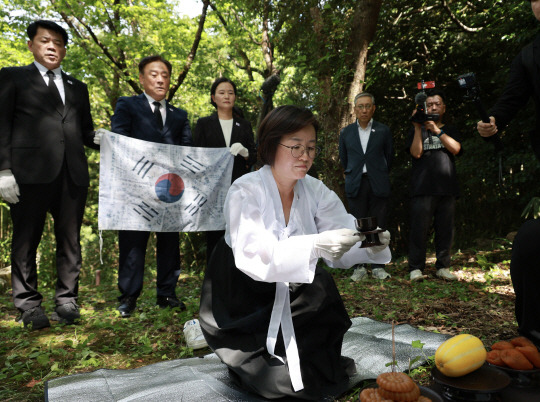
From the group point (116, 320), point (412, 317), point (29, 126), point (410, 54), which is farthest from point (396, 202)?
point (29, 126)

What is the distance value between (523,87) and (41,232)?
4135 mm

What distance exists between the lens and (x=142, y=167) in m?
4.16

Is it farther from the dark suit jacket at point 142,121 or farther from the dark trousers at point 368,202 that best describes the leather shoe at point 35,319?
the dark trousers at point 368,202

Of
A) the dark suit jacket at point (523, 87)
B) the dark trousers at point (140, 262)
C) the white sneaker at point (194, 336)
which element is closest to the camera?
the dark suit jacket at point (523, 87)

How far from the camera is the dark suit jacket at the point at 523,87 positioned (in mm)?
2539

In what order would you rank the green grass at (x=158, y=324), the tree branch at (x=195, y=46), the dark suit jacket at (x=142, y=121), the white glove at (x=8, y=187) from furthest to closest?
the tree branch at (x=195, y=46) → the dark suit jacket at (x=142, y=121) → the white glove at (x=8, y=187) → the green grass at (x=158, y=324)

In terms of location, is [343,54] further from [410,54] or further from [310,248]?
[310,248]

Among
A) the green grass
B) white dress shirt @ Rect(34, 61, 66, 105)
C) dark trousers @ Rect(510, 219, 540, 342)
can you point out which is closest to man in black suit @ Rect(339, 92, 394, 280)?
the green grass

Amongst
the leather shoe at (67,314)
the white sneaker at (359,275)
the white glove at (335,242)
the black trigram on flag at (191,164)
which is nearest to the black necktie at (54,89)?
the black trigram on flag at (191,164)

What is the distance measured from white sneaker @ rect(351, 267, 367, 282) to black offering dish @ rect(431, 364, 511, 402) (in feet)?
11.0

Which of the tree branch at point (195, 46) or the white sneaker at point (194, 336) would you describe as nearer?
the white sneaker at point (194, 336)

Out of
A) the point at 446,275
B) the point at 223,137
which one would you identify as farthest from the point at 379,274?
the point at 223,137

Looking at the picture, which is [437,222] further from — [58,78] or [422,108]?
[58,78]

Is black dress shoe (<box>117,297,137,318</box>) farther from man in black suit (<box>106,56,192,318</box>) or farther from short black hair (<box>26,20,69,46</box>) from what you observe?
short black hair (<box>26,20,69,46</box>)
